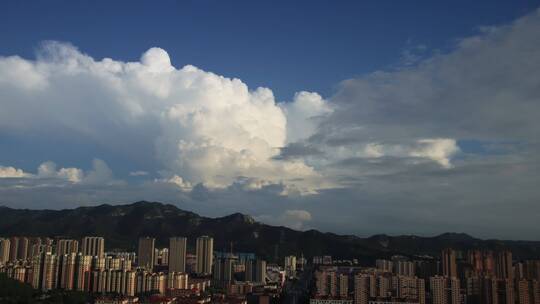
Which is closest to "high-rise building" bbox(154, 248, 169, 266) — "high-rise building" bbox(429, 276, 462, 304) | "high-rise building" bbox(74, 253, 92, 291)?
"high-rise building" bbox(74, 253, 92, 291)

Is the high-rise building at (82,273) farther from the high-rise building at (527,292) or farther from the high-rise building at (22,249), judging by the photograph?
the high-rise building at (527,292)

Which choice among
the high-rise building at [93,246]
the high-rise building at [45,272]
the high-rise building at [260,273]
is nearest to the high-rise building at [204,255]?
the high-rise building at [260,273]

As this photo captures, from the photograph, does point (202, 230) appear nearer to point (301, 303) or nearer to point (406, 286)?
point (301, 303)

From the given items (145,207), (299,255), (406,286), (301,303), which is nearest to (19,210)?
(145,207)

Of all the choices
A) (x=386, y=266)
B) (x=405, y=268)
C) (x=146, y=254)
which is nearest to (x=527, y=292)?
(x=405, y=268)

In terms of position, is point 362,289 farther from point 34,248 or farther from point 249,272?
point 34,248

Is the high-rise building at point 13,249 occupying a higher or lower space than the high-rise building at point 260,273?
higher

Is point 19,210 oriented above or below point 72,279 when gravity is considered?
above
